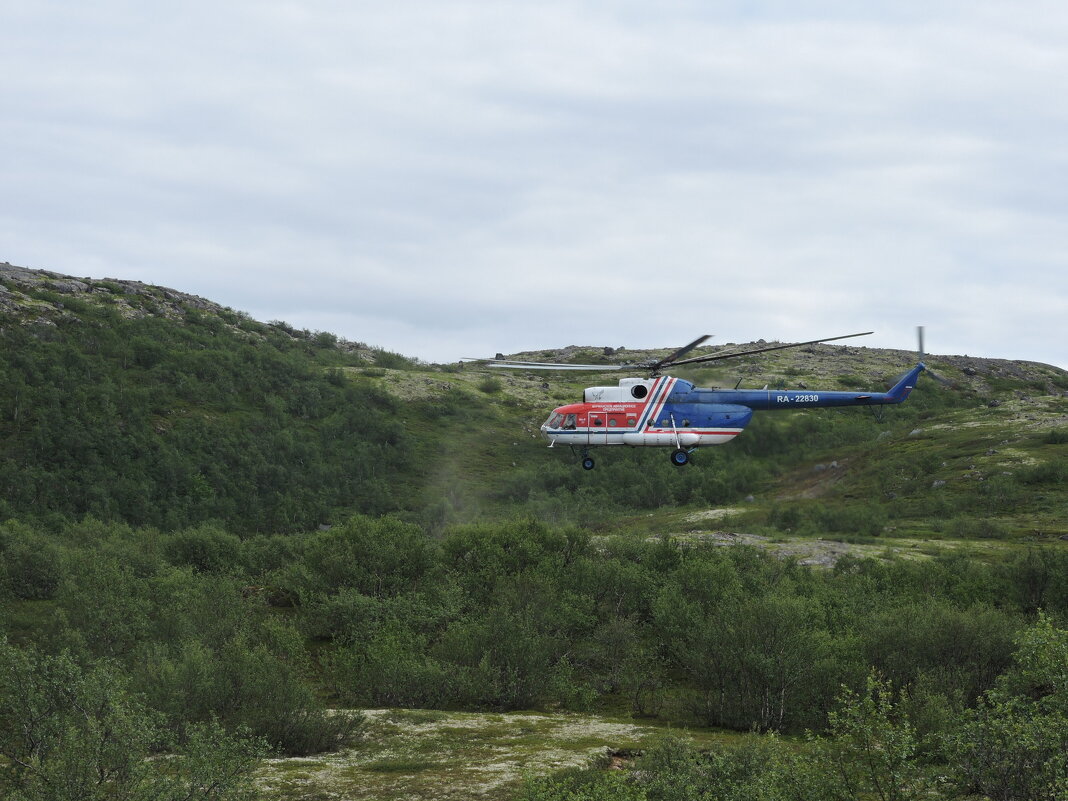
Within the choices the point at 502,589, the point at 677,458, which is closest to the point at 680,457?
the point at 677,458

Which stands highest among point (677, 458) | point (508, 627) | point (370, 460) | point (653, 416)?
point (653, 416)

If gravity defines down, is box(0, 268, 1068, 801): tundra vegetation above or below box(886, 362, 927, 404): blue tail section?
below

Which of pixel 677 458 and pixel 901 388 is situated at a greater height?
pixel 901 388

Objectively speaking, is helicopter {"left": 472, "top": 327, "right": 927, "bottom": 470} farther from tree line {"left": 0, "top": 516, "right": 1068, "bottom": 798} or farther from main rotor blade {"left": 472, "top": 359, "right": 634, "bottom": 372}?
tree line {"left": 0, "top": 516, "right": 1068, "bottom": 798}

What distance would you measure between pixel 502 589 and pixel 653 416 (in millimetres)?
35285

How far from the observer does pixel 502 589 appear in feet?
284

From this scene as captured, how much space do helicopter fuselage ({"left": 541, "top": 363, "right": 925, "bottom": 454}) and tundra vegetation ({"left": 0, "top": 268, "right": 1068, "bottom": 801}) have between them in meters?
2.75

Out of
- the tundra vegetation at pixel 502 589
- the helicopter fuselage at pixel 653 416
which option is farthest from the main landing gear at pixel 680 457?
the tundra vegetation at pixel 502 589

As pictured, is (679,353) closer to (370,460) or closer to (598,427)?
(598,427)

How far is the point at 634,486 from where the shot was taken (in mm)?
178250

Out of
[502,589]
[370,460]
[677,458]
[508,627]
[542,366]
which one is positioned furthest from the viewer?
[370,460]

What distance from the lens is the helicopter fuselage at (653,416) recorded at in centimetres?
5672

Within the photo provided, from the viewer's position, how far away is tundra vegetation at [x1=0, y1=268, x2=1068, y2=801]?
104 feet

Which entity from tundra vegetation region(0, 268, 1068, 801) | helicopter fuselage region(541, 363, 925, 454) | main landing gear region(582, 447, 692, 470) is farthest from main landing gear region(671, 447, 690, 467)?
tundra vegetation region(0, 268, 1068, 801)
